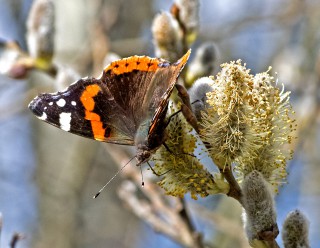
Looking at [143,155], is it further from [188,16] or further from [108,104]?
[188,16]

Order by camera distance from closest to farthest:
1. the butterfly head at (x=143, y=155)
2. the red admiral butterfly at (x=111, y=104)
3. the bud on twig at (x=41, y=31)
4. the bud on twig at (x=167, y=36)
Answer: the butterfly head at (x=143, y=155), the red admiral butterfly at (x=111, y=104), the bud on twig at (x=167, y=36), the bud on twig at (x=41, y=31)

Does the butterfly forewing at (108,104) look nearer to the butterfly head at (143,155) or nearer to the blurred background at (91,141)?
the butterfly head at (143,155)

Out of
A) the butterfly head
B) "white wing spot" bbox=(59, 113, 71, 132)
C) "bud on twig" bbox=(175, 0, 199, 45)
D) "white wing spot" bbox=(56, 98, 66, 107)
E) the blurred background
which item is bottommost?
the butterfly head

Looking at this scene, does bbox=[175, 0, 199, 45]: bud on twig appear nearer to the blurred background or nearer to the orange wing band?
the orange wing band

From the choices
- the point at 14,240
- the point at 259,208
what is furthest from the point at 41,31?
the point at 259,208

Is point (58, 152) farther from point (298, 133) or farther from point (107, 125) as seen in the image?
point (107, 125)

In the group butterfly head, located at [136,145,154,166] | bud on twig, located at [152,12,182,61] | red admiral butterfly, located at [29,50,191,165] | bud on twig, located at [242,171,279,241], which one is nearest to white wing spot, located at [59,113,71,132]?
red admiral butterfly, located at [29,50,191,165]

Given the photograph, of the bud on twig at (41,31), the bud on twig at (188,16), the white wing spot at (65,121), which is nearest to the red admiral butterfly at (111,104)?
the white wing spot at (65,121)
